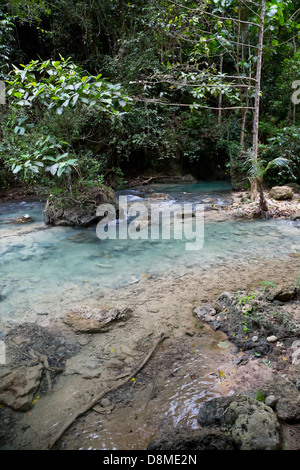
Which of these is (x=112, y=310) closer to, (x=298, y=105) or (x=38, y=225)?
(x=38, y=225)

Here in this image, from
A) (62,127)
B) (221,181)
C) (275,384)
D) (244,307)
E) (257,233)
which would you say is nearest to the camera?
(275,384)

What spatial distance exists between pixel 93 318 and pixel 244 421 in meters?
1.88

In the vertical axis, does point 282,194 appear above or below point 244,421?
above

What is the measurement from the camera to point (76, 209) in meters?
7.29

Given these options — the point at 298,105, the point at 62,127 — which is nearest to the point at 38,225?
the point at 62,127

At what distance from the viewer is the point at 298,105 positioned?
11.7 metres

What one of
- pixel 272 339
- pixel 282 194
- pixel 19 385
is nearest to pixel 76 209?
pixel 19 385

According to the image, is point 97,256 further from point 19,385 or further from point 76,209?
point 19,385

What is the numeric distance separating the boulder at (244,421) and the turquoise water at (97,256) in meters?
2.26

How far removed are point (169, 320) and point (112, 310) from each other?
0.67m

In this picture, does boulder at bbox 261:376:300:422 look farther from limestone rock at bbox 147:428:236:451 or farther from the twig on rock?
the twig on rock
